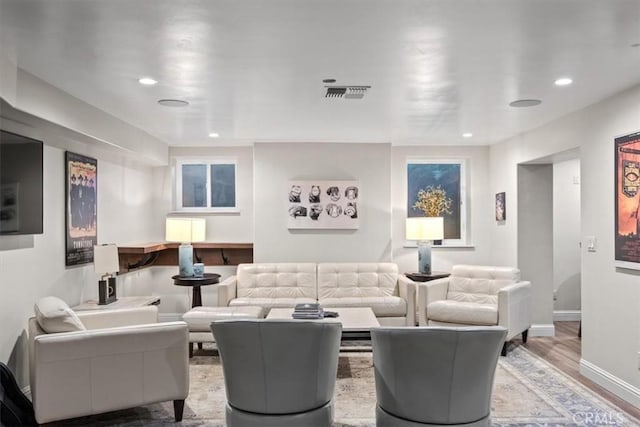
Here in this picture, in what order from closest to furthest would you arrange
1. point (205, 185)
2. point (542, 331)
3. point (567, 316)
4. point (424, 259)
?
1. point (542, 331)
2. point (424, 259)
3. point (567, 316)
4. point (205, 185)

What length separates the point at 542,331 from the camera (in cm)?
569

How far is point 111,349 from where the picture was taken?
3.09 m

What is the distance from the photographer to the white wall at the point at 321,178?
20.6ft

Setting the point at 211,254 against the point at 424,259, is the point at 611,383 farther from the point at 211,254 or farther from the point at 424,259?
the point at 211,254

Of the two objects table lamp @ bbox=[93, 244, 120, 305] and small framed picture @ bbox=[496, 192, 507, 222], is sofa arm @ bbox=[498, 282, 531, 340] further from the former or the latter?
table lamp @ bbox=[93, 244, 120, 305]

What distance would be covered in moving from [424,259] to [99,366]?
4063 millimetres

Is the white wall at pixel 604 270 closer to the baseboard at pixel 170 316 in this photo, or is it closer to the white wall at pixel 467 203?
the white wall at pixel 467 203

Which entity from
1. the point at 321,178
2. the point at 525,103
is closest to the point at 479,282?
the point at 525,103

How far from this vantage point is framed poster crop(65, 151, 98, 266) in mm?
4293

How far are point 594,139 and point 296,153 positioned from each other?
340 cm

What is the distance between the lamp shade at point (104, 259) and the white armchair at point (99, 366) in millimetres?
998

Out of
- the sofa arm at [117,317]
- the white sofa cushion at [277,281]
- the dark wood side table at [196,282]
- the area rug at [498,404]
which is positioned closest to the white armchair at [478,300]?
the area rug at [498,404]

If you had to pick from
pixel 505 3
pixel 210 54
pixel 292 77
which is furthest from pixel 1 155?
pixel 505 3

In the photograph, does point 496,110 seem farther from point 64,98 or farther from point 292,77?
point 64,98
